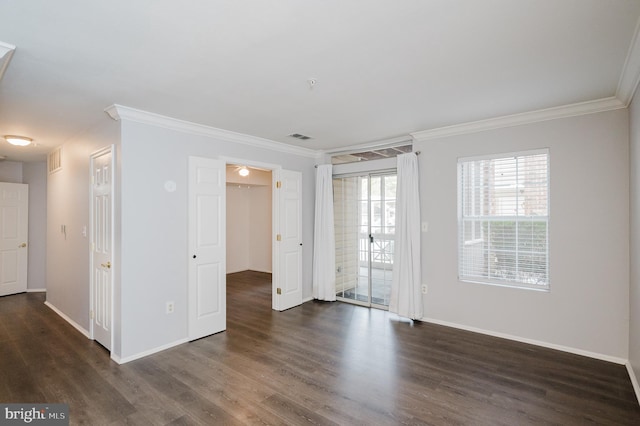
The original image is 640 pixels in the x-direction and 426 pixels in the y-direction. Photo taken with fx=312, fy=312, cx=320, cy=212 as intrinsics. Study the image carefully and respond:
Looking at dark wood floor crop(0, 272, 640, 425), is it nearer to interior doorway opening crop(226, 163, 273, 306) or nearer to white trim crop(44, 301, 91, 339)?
white trim crop(44, 301, 91, 339)

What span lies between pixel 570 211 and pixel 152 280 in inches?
175

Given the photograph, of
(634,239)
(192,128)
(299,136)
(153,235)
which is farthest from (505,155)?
(153,235)

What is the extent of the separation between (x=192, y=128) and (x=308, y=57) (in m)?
2.07

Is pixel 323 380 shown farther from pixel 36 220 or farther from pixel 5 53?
pixel 36 220

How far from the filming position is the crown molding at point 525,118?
3.05m

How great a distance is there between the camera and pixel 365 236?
501 cm

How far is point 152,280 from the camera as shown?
10.9 feet

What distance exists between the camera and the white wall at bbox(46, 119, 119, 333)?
3818 mm

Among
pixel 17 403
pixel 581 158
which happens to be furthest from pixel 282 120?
pixel 17 403

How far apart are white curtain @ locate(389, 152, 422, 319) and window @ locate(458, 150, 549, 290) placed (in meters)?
0.55

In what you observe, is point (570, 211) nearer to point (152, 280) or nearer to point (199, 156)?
point (199, 156)

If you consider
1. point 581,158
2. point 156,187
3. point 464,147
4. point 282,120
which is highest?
point 282,120

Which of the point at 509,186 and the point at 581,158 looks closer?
→ the point at 581,158

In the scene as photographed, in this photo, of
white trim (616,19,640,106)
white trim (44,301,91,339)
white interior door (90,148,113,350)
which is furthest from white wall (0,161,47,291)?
white trim (616,19,640,106)
